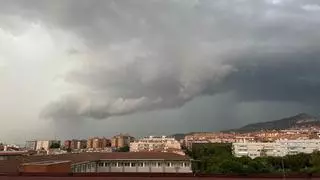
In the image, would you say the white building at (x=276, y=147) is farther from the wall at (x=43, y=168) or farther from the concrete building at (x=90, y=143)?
the wall at (x=43, y=168)

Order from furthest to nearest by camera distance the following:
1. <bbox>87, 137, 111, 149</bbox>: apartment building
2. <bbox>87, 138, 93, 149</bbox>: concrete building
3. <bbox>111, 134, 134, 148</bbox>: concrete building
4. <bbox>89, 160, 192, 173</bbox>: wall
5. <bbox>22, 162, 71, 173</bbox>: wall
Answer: <bbox>111, 134, 134, 148</bbox>: concrete building < <bbox>87, 138, 93, 149</bbox>: concrete building < <bbox>87, 137, 111, 149</bbox>: apartment building < <bbox>89, 160, 192, 173</bbox>: wall < <bbox>22, 162, 71, 173</bbox>: wall

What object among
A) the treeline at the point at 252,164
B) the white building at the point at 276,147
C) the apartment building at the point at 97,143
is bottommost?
the treeline at the point at 252,164

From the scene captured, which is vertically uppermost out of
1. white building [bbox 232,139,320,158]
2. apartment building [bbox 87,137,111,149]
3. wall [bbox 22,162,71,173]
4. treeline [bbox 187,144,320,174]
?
apartment building [bbox 87,137,111,149]

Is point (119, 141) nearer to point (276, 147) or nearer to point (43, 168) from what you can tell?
point (276, 147)

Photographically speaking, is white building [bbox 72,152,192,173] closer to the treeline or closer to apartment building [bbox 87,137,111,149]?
the treeline

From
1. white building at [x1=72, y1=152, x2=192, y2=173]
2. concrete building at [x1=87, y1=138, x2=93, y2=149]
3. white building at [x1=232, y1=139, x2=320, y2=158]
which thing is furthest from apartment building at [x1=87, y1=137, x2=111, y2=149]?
white building at [x1=72, y1=152, x2=192, y2=173]

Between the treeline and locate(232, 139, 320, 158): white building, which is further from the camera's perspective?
locate(232, 139, 320, 158): white building

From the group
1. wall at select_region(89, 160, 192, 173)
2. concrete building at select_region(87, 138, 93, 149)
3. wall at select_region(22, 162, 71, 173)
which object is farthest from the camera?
concrete building at select_region(87, 138, 93, 149)

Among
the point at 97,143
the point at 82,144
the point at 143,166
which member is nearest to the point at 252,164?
the point at 143,166

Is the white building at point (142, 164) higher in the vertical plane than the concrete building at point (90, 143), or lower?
lower

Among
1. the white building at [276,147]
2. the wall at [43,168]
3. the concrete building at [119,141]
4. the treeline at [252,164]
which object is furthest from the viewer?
the concrete building at [119,141]

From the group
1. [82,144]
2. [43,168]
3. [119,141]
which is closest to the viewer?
[43,168]

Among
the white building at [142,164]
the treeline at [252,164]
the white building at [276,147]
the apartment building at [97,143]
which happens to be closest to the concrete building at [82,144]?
the apartment building at [97,143]

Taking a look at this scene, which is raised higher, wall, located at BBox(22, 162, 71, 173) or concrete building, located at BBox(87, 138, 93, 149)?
concrete building, located at BBox(87, 138, 93, 149)
